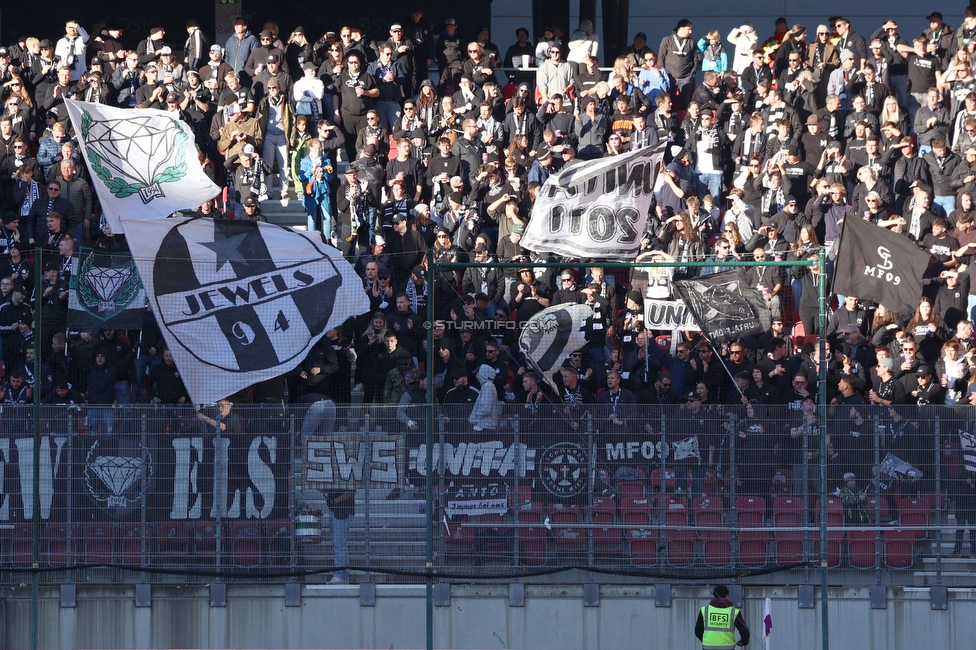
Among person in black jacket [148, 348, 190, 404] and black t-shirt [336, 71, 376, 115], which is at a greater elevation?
black t-shirt [336, 71, 376, 115]

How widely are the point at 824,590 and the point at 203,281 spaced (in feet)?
19.6

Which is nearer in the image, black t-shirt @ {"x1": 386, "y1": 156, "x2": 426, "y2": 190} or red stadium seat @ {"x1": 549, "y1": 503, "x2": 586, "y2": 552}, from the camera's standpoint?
red stadium seat @ {"x1": 549, "y1": 503, "x2": 586, "y2": 552}

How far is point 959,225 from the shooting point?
17.0 m

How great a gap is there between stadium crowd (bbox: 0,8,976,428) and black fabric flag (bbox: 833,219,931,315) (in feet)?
2.00

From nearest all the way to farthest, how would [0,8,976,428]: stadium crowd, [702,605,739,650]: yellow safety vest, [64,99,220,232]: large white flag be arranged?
[702,605,739,650]: yellow safety vest
[0,8,976,428]: stadium crowd
[64,99,220,232]: large white flag

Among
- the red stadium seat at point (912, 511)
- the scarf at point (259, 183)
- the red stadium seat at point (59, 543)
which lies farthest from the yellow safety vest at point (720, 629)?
the scarf at point (259, 183)

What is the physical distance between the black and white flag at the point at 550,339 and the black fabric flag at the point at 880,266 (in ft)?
8.64

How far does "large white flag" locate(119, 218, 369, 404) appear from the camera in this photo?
11.0 metres

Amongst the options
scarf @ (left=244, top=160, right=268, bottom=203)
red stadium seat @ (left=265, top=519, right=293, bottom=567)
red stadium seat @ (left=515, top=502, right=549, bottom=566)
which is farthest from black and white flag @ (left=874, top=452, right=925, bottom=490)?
scarf @ (left=244, top=160, right=268, bottom=203)

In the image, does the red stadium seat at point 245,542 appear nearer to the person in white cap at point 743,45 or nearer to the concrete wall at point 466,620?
the concrete wall at point 466,620

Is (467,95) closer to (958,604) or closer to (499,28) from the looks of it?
(499,28)

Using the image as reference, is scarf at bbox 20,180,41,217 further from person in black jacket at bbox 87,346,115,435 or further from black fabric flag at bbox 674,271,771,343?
black fabric flag at bbox 674,271,771,343

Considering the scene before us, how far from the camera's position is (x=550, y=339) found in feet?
39.0

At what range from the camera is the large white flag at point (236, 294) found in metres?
11.0
